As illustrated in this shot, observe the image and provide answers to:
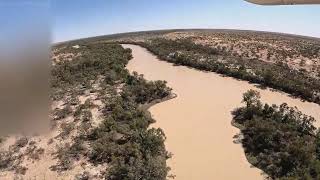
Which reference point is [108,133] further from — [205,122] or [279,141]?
[279,141]

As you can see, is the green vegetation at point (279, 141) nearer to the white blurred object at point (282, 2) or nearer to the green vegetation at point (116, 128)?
the green vegetation at point (116, 128)

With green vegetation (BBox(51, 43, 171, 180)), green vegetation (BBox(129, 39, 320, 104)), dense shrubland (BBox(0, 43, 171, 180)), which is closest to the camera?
green vegetation (BBox(51, 43, 171, 180))

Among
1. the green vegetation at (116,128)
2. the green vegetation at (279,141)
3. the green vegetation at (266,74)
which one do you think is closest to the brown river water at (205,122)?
the green vegetation at (279,141)

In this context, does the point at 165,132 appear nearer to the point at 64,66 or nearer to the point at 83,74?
the point at 83,74

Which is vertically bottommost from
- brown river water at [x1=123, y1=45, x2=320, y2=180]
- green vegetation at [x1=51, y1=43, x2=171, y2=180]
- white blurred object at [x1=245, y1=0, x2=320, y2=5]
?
brown river water at [x1=123, y1=45, x2=320, y2=180]

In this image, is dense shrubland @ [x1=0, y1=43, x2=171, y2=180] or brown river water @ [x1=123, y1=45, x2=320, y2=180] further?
brown river water @ [x1=123, y1=45, x2=320, y2=180]

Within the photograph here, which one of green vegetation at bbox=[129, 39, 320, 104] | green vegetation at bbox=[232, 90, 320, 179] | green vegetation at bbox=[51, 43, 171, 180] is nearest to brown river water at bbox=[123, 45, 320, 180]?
green vegetation at bbox=[232, 90, 320, 179]

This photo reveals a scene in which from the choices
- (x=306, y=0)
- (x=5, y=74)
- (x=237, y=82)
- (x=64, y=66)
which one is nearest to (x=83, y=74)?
(x=64, y=66)

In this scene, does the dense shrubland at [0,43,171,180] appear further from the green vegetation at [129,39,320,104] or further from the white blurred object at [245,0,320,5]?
the green vegetation at [129,39,320,104]
